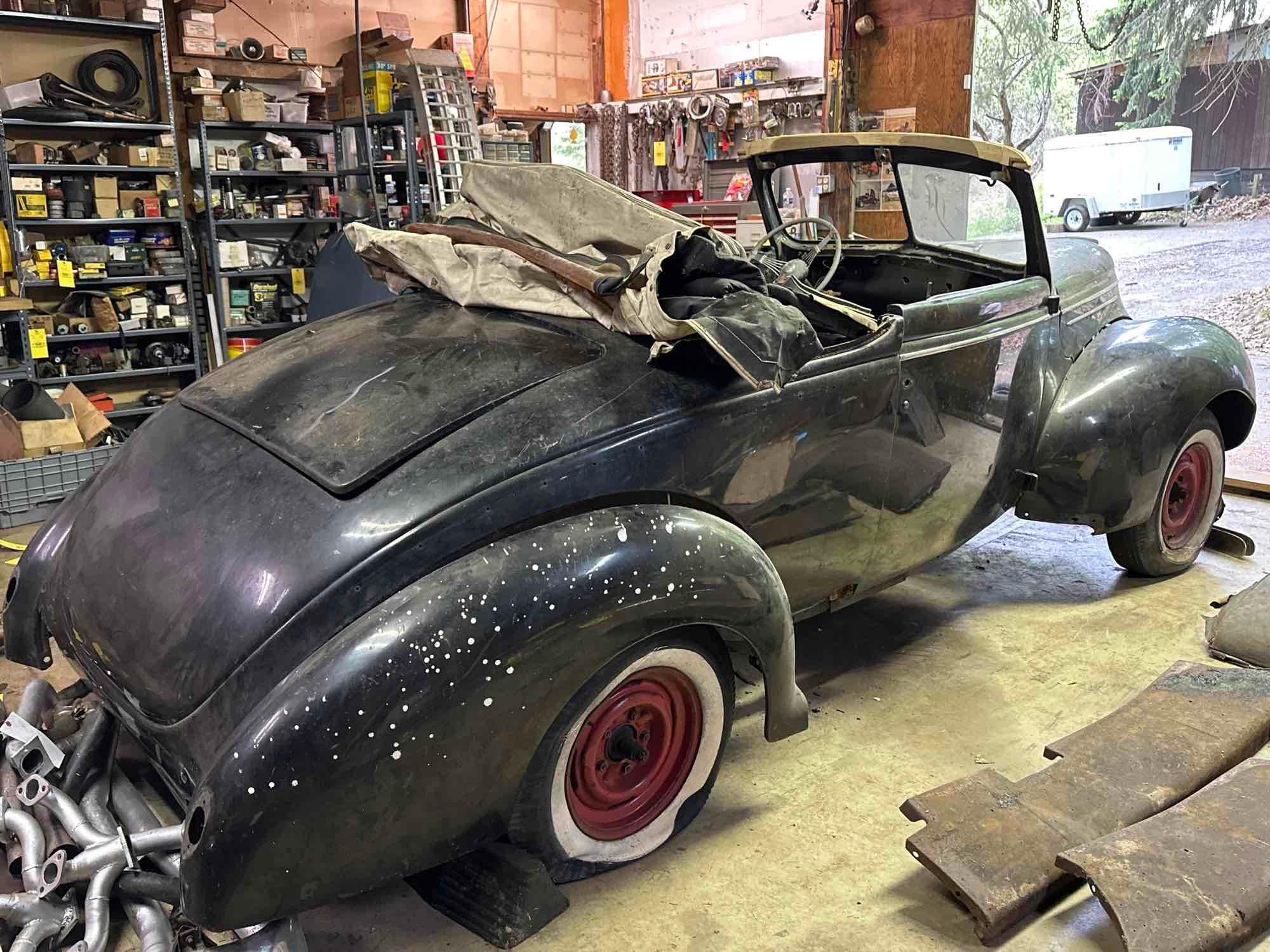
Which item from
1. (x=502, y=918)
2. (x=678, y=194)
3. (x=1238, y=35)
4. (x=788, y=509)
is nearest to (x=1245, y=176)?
(x=1238, y=35)

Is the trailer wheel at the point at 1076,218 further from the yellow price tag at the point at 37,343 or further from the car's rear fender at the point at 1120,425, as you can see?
the yellow price tag at the point at 37,343

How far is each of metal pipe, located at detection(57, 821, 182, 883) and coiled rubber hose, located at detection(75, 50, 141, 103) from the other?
6078 millimetres

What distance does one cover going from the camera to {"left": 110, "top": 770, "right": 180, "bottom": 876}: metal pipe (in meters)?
2.29

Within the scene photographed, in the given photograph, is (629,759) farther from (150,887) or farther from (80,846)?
(80,846)

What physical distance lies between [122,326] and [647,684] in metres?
5.95

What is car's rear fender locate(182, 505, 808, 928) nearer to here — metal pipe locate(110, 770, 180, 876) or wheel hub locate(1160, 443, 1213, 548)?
metal pipe locate(110, 770, 180, 876)

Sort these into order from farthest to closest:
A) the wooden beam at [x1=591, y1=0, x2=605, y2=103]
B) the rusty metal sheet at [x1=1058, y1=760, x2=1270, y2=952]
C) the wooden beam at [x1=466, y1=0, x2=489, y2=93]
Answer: the wooden beam at [x1=591, y1=0, x2=605, y2=103] < the wooden beam at [x1=466, y1=0, x2=489, y2=93] < the rusty metal sheet at [x1=1058, y1=760, x2=1270, y2=952]

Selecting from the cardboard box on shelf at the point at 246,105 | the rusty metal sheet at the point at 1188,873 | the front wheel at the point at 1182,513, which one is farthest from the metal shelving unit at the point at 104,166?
the rusty metal sheet at the point at 1188,873

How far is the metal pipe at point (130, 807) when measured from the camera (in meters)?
2.29

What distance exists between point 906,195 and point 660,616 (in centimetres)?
262

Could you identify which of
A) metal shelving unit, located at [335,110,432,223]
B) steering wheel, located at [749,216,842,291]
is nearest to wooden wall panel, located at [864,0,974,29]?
metal shelving unit, located at [335,110,432,223]

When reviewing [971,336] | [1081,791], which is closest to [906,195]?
[971,336]

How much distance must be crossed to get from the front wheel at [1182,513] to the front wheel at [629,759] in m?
2.25

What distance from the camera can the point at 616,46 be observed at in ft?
31.2
